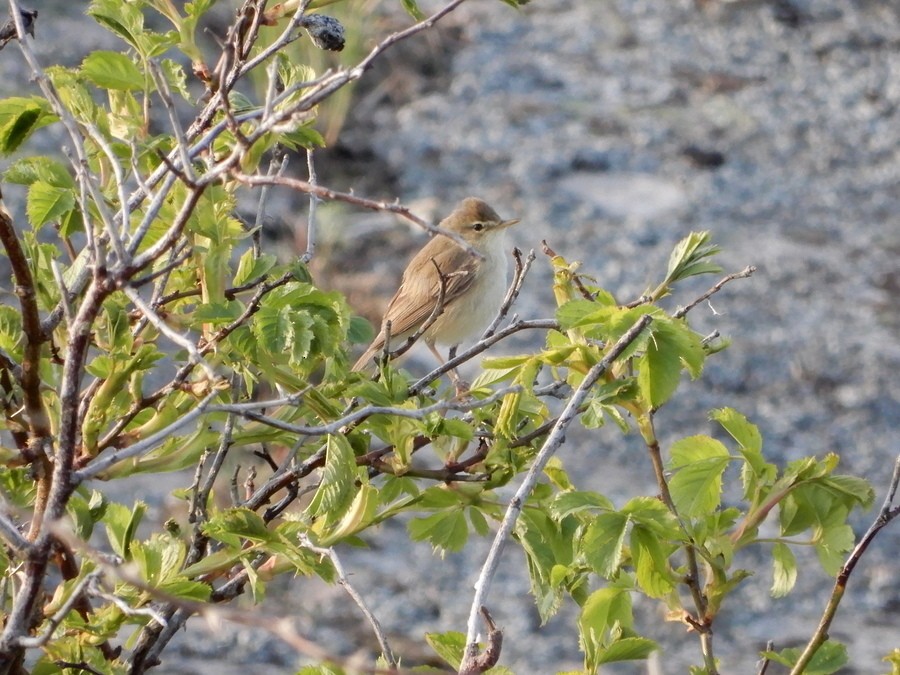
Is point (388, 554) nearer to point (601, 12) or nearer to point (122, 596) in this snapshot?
point (122, 596)

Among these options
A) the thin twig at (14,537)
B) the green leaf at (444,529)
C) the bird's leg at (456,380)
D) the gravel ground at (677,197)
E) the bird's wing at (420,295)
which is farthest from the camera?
the bird's wing at (420,295)

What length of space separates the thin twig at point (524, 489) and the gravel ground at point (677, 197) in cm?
275

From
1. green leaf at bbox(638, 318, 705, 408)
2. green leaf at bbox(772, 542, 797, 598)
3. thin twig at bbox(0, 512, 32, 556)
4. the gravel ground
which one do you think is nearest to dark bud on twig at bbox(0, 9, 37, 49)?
thin twig at bbox(0, 512, 32, 556)

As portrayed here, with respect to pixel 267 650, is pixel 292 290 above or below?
above

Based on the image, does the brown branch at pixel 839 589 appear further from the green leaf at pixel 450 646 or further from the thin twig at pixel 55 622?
the thin twig at pixel 55 622

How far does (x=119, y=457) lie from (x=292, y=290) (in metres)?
0.31

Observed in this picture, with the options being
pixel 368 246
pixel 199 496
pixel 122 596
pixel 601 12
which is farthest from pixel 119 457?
pixel 601 12

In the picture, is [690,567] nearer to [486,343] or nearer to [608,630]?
[608,630]

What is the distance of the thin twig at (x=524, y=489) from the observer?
4.32ft

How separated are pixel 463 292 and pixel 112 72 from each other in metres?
3.24

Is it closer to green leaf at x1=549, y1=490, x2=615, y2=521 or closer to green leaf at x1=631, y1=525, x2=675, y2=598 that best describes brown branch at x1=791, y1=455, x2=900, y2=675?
green leaf at x1=631, y1=525, x2=675, y2=598

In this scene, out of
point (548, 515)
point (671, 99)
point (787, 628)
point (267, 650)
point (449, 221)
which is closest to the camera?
point (548, 515)

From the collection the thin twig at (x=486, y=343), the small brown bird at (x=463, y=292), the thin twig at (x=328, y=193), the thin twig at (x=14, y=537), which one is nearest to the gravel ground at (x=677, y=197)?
the small brown bird at (x=463, y=292)

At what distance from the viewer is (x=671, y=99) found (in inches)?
304
